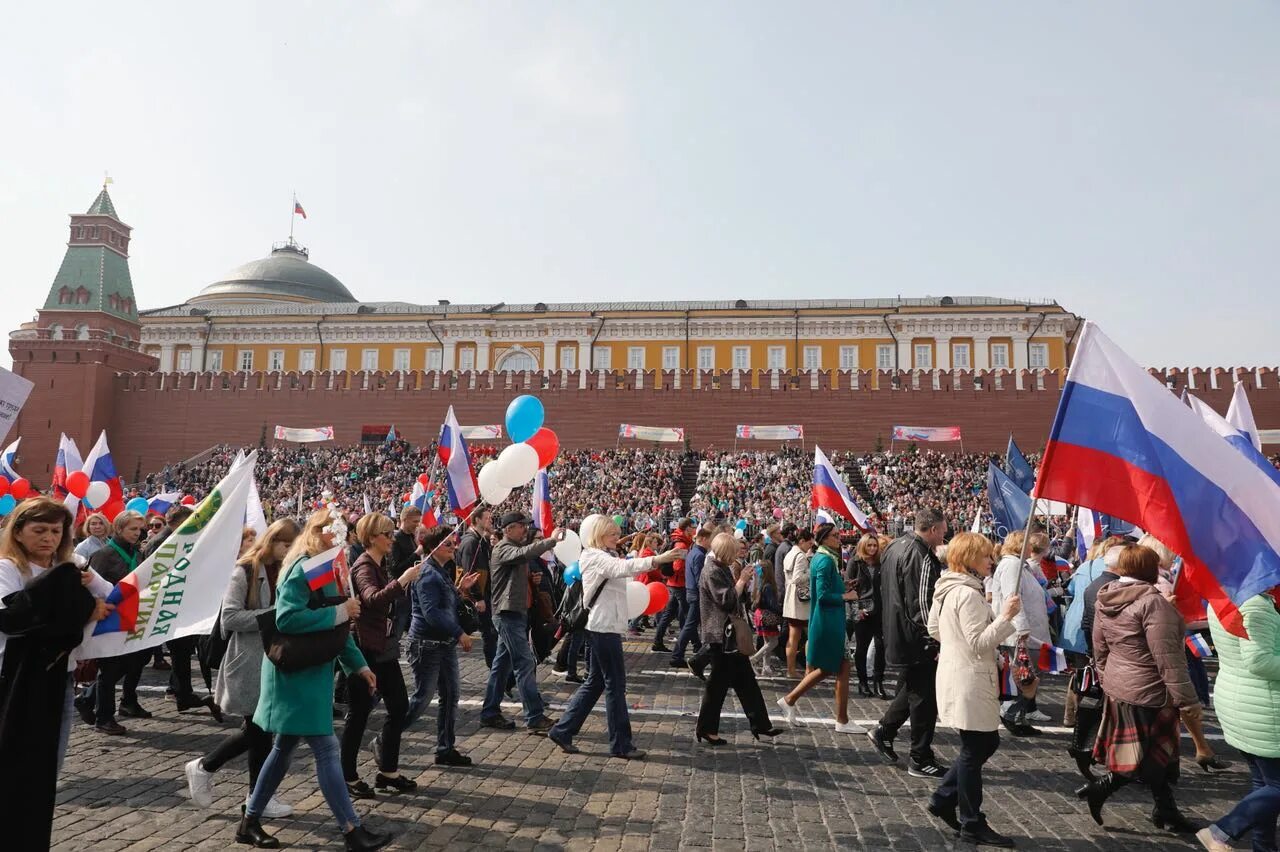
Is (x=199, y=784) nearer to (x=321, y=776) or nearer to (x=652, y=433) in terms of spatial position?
(x=321, y=776)

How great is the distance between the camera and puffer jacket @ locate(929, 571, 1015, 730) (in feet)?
13.7

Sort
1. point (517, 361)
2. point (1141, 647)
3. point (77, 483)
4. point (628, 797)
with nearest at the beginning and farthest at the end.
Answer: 1. point (1141, 647)
2. point (628, 797)
3. point (77, 483)
4. point (517, 361)

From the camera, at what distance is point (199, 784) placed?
4.30 meters

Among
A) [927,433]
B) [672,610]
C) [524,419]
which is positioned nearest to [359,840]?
[524,419]

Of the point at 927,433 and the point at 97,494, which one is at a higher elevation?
the point at 927,433

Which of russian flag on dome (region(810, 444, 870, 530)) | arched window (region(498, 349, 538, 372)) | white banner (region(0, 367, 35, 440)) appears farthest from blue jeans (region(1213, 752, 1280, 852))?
arched window (region(498, 349, 538, 372))

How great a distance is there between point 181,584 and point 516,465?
3.36 m

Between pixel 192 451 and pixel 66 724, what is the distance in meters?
37.9

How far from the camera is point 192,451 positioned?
122 ft

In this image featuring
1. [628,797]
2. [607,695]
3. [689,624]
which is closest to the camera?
[628,797]

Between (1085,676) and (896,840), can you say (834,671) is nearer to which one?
(1085,676)

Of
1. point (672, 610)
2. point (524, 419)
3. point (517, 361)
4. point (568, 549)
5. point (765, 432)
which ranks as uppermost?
point (517, 361)

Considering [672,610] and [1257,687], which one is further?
[672,610]

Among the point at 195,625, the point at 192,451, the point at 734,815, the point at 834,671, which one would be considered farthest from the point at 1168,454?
the point at 192,451
